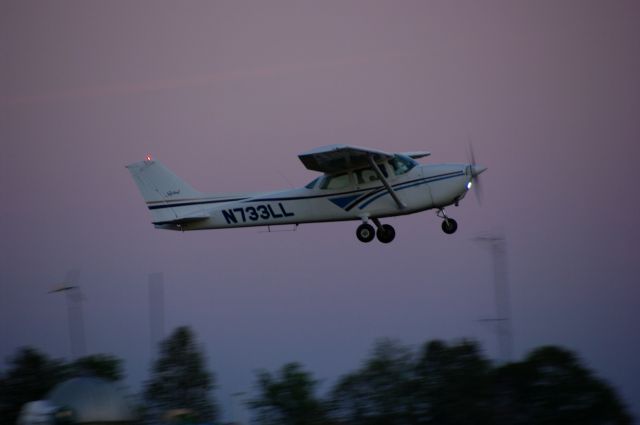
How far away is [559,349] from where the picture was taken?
3153 centimetres

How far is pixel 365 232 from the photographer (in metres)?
24.9

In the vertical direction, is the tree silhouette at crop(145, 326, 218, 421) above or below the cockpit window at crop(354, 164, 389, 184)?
below

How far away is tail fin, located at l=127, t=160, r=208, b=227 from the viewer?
26719mm

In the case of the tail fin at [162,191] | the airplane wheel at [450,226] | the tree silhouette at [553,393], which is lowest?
the tree silhouette at [553,393]

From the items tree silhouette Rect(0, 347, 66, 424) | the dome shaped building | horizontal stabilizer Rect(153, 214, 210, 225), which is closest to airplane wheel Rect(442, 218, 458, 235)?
horizontal stabilizer Rect(153, 214, 210, 225)

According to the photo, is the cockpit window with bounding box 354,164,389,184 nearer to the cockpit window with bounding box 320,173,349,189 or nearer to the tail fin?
the cockpit window with bounding box 320,173,349,189

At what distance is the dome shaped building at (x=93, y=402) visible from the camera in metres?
20.1

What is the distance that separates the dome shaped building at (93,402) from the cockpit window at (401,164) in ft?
26.6

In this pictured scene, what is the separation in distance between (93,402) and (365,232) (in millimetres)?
7948

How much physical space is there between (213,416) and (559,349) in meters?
10.9

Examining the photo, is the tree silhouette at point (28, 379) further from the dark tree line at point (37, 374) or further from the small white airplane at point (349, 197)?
the small white airplane at point (349, 197)

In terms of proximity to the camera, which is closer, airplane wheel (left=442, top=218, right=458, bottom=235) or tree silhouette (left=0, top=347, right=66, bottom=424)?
airplane wheel (left=442, top=218, right=458, bottom=235)

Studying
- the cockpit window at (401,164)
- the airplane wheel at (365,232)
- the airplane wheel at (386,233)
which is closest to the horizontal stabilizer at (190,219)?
the airplane wheel at (365,232)

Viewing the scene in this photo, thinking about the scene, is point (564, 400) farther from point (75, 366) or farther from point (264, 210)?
point (75, 366)
